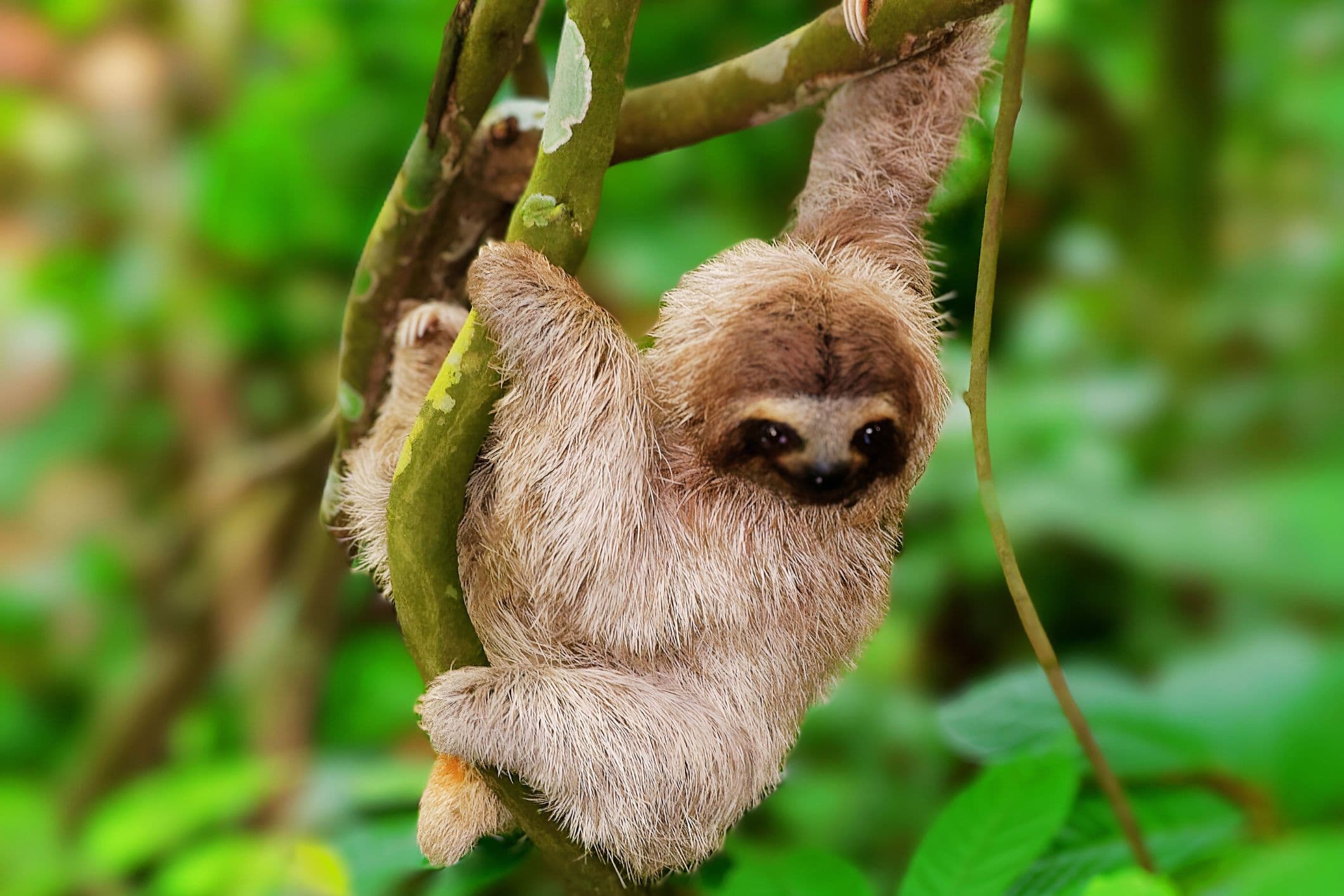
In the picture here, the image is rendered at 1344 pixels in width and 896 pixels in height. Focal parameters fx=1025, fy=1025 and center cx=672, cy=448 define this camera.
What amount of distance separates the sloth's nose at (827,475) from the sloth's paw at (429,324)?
1.11m

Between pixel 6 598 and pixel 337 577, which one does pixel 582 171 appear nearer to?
pixel 337 577

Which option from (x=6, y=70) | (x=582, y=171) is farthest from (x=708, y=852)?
(x=6, y=70)

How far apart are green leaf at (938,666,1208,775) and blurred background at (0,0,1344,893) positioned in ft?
5.84

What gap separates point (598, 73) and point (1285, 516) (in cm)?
339

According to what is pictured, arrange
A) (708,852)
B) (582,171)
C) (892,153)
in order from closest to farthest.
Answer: (582,171) → (708,852) → (892,153)

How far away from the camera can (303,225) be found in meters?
5.06

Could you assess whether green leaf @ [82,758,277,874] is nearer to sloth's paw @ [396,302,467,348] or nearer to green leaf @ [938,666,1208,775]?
sloth's paw @ [396,302,467,348]

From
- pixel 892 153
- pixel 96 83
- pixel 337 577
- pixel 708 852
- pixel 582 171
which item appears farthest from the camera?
pixel 96 83

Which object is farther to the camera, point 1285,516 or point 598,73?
point 1285,516

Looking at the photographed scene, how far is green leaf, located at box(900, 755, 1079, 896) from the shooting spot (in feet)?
6.60

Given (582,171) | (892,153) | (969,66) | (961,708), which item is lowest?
(961,708)

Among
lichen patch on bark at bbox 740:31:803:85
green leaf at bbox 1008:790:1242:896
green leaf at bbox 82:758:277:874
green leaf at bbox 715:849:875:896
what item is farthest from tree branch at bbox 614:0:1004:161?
green leaf at bbox 82:758:277:874

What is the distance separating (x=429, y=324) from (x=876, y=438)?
1.26 metres

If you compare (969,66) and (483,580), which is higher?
(969,66)
